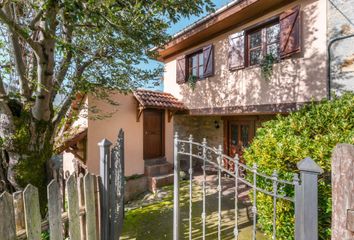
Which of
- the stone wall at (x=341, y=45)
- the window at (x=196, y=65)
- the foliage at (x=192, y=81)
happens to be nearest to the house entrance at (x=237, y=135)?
the foliage at (x=192, y=81)

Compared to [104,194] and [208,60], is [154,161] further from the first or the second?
[104,194]

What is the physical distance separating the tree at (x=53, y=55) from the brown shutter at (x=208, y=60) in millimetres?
2938

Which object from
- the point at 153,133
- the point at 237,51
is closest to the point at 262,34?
the point at 237,51

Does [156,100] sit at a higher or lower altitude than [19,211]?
higher

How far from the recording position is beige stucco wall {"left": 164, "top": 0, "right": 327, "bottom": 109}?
5.52 meters

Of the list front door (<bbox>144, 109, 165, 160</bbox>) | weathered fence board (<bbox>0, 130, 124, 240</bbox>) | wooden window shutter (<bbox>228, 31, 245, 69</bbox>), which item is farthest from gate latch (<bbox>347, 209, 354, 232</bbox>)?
front door (<bbox>144, 109, 165, 160</bbox>)

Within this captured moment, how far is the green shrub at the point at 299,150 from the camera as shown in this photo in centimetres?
301

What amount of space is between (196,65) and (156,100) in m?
2.43

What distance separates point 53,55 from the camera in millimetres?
4066

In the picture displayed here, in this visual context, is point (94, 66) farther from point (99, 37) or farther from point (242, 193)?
point (242, 193)

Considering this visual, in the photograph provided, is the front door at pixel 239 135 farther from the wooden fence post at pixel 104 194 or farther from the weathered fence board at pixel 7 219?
the weathered fence board at pixel 7 219

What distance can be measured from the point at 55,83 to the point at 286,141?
4536mm

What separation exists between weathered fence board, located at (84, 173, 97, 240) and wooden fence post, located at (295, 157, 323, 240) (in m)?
2.24

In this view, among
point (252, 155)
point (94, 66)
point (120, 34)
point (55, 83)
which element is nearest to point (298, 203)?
point (252, 155)
